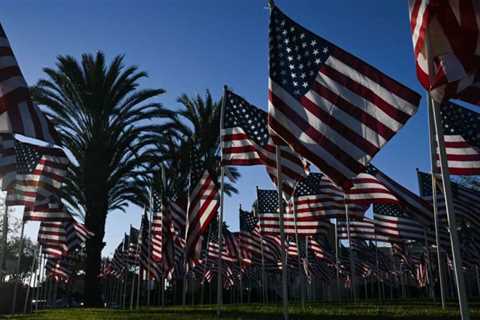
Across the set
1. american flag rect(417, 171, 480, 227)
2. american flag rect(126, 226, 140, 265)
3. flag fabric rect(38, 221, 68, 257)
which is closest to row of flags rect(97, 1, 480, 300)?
american flag rect(417, 171, 480, 227)

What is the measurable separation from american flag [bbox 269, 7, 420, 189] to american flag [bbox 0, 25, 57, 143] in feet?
13.9

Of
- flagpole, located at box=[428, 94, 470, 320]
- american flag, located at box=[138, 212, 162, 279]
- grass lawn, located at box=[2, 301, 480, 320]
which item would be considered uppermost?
american flag, located at box=[138, 212, 162, 279]

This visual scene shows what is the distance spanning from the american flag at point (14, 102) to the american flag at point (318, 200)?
35.6ft

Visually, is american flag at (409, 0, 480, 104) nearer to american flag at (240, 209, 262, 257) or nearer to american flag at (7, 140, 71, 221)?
american flag at (7, 140, 71, 221)

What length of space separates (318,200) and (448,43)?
12.9 meters

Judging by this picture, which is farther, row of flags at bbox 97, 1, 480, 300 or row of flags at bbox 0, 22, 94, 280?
row of flags at bbox 0, 22, 94, 280

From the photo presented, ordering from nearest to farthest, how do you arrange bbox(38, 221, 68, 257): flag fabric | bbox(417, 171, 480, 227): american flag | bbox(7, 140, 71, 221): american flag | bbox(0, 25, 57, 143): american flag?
bbox(0, 25, 57, 143): american flag → bbox(7, 140, 71, 221): american flag → bbox(417, 171, 480, 227): american flag → bbox(38, 221, 68, 257): flag fabric

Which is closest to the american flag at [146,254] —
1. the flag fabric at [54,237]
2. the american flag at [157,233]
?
the american flag at [157,233]

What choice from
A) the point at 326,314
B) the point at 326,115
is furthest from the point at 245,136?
the point at 326,115

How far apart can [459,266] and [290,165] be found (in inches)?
220

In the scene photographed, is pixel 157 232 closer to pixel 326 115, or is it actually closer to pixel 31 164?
pixel 31 164

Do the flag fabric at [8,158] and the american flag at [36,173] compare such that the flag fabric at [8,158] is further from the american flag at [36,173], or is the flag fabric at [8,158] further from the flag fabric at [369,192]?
the flag fabric at [369,192]

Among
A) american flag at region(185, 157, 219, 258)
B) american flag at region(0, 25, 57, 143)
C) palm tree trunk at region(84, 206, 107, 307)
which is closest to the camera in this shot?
american flag at region(0, 25, 57, 143)

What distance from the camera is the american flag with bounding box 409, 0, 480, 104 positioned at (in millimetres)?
5926
